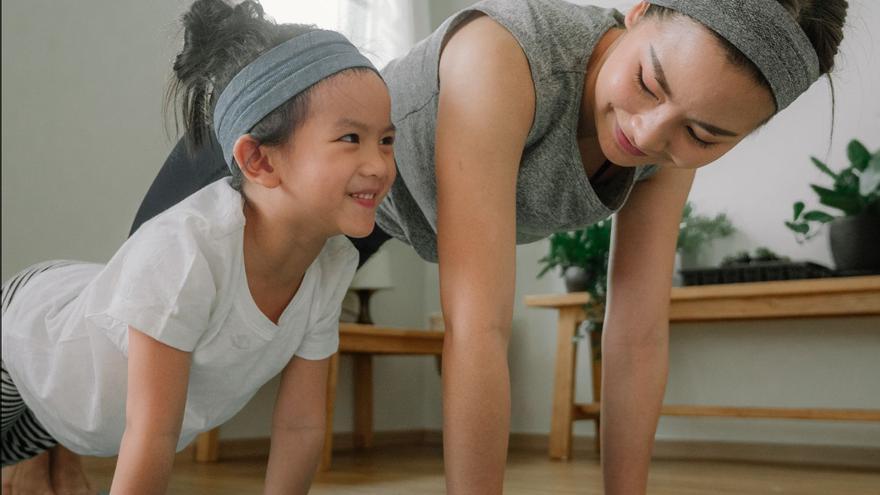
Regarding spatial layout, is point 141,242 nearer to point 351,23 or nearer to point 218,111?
point 218,111

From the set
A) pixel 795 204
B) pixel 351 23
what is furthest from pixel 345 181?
pixel 795 204

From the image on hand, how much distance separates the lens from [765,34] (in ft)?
2.66

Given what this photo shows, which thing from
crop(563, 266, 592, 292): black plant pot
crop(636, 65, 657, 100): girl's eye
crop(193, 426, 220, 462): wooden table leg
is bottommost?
crop(193, 426, 220, 462): wooden table leg

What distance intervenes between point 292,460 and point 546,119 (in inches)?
20.3

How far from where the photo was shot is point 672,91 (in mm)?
808

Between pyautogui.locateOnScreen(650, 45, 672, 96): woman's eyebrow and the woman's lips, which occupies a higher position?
pyautogui.locateOnScreen(650, 45, 672, 96): woman's eyebrow

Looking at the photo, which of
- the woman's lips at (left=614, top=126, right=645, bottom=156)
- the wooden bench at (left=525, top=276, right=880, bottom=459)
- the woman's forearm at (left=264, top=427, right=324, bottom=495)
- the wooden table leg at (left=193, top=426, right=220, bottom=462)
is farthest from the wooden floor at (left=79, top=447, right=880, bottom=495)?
the woman's lips at (left=614, top=126, right=645, bottom=156)

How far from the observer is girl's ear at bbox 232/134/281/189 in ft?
3.10

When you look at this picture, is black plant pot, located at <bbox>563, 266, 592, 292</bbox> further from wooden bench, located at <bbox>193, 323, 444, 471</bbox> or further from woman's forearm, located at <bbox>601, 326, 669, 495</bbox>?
woman's forearm, located at <bbox>601, 326, 669, 495</bbox>

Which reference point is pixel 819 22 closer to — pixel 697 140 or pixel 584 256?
pixel 697 140

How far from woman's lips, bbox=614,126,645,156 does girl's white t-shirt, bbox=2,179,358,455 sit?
390 mm

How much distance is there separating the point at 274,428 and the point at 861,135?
83.1 inches

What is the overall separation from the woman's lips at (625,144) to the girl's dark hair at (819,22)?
0.40 ft

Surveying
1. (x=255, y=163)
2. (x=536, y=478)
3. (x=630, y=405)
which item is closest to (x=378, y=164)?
(x=255, y=163)
